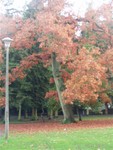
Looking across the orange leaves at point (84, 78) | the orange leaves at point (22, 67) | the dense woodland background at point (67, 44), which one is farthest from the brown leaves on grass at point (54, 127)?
the orange leaves at point (22, 67)

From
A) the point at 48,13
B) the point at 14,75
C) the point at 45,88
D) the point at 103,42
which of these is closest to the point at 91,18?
the point at 103,42

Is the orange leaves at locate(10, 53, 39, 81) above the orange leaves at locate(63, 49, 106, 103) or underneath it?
above

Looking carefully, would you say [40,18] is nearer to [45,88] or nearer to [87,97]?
[87,97]

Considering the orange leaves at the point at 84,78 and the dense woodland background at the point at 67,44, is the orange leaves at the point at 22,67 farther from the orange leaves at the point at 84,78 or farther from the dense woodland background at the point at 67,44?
the orange leaves at the point at 84,78

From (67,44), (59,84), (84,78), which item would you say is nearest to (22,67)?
(59,84)

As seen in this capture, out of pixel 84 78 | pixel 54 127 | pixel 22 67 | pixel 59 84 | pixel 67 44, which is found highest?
pixel 67 44

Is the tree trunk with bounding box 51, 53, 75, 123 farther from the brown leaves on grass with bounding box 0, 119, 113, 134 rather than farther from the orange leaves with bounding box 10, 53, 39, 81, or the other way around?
the orange leaves with bounding box 10, 53, 39, 81

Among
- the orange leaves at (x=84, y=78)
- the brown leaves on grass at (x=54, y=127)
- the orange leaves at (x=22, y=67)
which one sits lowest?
the brown leaves on grass at (x=54, y=127)

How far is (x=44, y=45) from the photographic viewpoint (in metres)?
28.3

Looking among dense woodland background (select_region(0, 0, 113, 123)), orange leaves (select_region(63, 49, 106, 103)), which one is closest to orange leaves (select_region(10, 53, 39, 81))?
dense woodland background (select_region(0, 0, 113, 123))

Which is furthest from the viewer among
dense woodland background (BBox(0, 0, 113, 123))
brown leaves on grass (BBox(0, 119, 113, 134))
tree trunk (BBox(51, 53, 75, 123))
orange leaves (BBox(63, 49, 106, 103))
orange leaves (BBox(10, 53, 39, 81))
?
orange leaves (BBox(10, 53, 39, 81))

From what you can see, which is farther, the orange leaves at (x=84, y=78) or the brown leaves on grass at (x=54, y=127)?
the orange leaves at (x=84, y=78)

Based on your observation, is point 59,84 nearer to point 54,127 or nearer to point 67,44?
point 67,44

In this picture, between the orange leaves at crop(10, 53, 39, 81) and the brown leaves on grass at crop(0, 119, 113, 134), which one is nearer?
the brown leaves on grass at crop(0, 119, 113, 134)
